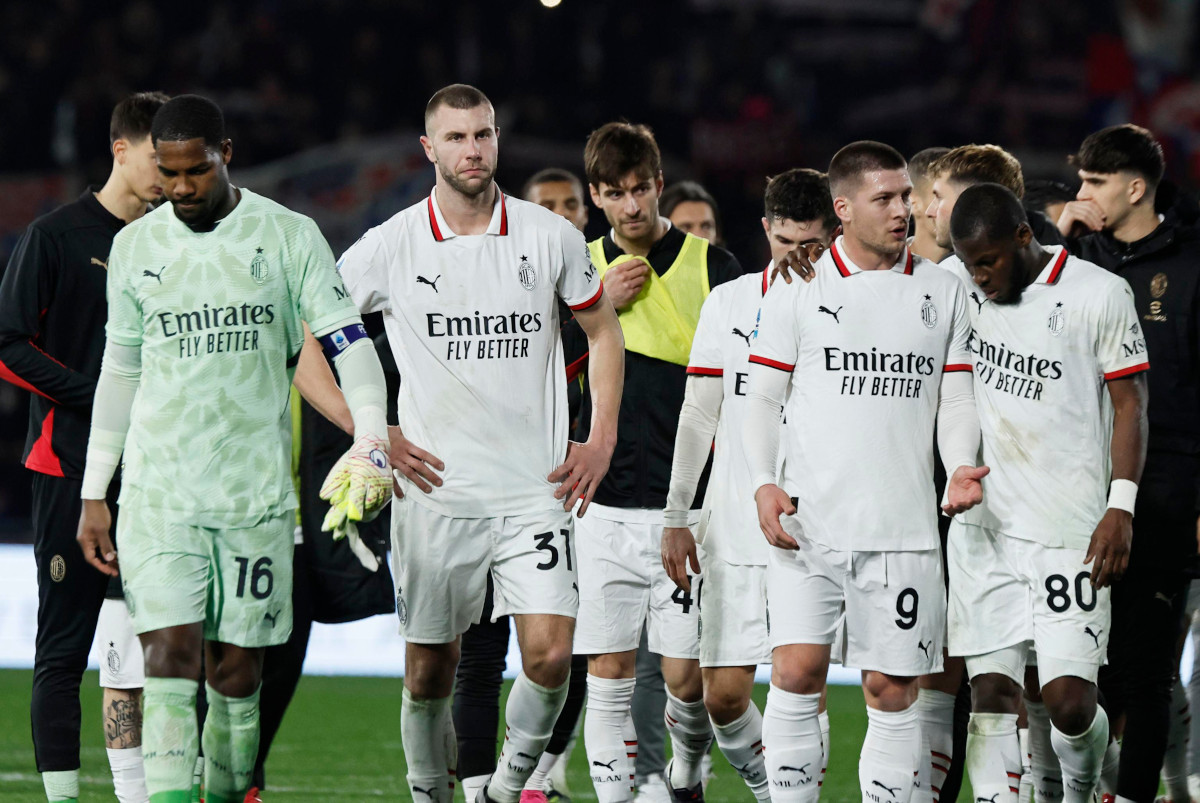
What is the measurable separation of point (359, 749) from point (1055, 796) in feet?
13.1

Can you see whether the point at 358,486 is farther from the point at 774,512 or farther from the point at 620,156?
the point at 620,156

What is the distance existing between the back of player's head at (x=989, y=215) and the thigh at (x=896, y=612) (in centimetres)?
99

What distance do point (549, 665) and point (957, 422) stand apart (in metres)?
1.49

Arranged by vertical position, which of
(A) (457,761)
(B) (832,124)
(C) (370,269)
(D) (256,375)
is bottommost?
(A) (457,761)

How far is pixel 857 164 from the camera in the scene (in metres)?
5.01

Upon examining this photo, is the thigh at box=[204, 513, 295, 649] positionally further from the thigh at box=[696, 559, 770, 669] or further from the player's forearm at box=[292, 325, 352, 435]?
the thigh at box=[696, 559, 770, 669]

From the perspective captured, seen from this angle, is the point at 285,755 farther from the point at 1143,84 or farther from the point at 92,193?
the point at 1143,84

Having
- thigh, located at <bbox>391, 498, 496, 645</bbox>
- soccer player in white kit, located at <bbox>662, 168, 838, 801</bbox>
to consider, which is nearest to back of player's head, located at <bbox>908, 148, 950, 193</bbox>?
soccer player in white kit, located at <bbox>662, 168, 838, 801</bbox>

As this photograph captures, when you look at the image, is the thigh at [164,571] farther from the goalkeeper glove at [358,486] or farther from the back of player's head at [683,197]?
the back of player's head at [683,197]

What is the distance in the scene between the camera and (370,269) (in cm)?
534

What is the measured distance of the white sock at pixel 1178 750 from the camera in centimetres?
611

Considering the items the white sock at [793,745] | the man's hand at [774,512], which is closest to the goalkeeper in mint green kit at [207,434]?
the man's hand at [774,512]

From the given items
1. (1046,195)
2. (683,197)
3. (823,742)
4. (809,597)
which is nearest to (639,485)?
(809,597)

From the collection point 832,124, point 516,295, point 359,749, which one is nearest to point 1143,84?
point 832,124
